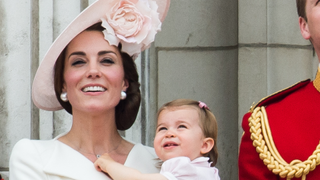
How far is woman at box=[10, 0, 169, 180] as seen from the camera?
2.89 meters

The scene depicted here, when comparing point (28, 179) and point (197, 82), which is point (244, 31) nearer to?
point (197, 82)

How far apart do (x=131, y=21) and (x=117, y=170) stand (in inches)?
25.1

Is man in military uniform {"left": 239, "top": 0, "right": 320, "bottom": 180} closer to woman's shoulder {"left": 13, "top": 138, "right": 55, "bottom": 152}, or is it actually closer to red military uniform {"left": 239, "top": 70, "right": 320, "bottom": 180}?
red military uniform {"left": 239, "top": 70, "right": 320, "bottom": 180}

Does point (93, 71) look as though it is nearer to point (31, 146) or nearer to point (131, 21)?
point (131, 21)

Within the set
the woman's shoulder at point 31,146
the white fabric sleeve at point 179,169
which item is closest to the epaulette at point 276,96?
the white fabric sleeve at point 179,169

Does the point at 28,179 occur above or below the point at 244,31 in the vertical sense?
below

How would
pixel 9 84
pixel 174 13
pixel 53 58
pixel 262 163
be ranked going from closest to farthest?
pixel 262 163, pixel 53 58, pixel 9 84, pixel 174 13

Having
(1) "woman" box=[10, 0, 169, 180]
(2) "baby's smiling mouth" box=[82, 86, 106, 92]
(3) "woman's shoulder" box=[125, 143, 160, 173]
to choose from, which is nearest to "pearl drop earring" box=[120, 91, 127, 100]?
(1) "woman" box=[10, 0, 169, 180]

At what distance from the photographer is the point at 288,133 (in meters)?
2.78

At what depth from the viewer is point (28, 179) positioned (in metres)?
2.81

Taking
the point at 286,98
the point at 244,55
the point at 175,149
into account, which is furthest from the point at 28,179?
the point at 244,55

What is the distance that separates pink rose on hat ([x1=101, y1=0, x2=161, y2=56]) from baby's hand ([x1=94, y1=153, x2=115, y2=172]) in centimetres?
49

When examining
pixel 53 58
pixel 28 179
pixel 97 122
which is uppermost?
pixel 53 58

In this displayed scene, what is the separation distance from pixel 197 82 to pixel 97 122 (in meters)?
1.03
